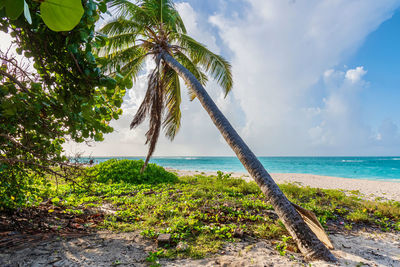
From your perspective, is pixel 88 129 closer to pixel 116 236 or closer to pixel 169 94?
pixel 116 236

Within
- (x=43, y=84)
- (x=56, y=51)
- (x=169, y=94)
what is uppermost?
(x=169, y=94)

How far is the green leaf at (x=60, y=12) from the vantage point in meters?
0.34

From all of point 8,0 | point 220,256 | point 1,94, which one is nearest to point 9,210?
point 1,94

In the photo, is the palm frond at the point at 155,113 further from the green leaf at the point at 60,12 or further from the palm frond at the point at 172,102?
the green leaf at the point at 60,12

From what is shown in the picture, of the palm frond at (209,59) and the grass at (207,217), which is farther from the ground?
the palm frond at (209,59)

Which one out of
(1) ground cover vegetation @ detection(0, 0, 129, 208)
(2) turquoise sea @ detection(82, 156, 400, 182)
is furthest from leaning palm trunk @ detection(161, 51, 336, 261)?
(2) turquoise sea @ detection(82, 156, 400, 182)

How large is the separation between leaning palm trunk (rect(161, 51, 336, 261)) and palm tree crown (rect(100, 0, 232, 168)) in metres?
1.88

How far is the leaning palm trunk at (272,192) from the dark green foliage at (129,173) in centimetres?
548

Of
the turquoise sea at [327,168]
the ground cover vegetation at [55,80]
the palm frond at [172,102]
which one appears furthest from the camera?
the turquoise sea at [327,168]

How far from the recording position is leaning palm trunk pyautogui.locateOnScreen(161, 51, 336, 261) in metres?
2.82

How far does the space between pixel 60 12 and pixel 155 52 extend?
5.81m

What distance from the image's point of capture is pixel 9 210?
3451mm

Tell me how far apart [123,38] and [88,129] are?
405 centimetres

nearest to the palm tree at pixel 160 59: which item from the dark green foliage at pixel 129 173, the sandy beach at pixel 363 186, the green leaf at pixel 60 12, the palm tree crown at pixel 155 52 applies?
the palm tree crown at pixel 155 52
